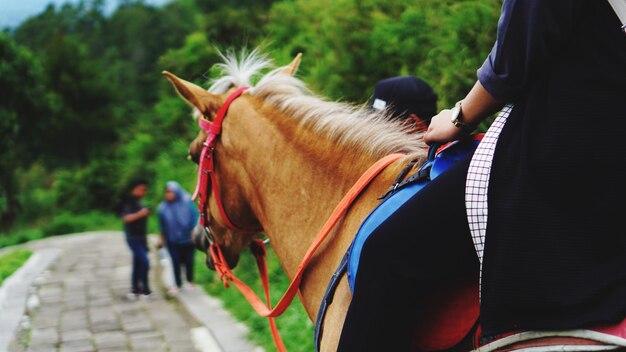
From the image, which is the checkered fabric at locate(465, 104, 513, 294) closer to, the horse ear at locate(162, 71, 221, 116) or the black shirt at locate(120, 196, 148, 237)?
the horse ear at locate(162, 71, 221, 116)

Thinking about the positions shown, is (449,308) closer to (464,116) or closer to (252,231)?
(464,116)

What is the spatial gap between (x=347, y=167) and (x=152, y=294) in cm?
810

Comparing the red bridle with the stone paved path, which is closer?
the red bridle

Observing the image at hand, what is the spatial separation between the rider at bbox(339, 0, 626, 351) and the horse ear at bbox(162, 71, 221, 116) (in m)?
1.66

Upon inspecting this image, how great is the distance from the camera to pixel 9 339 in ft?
22.8

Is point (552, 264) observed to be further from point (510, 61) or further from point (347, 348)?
point (347, 348)

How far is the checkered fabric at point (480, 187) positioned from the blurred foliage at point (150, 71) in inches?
79.3

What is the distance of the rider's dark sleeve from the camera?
5.04ft

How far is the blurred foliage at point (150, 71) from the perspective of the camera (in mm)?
6859

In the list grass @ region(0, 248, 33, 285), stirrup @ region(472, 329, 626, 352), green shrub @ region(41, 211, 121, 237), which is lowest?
green shrub @ region(41, 211, 121, 237)

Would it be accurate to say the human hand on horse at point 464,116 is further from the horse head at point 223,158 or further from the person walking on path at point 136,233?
the person walking on path at point 136,233

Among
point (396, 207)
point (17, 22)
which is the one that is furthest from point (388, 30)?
point (17, 22)

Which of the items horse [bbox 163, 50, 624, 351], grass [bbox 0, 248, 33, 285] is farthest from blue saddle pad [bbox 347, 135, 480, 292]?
grass [bbox 0, 248, 33, 285]

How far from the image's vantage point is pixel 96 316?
8312 mm
